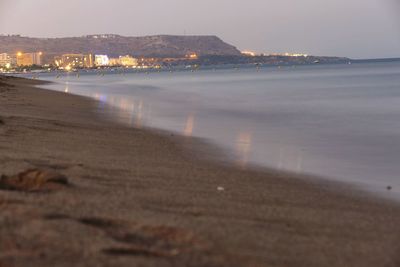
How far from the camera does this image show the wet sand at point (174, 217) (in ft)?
13.9

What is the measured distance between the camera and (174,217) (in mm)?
5348

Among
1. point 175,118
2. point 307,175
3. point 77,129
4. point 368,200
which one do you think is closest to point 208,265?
point 368,200

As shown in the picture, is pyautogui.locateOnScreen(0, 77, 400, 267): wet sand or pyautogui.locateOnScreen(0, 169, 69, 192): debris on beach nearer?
pyautogui.locateOnScreen(0, 77, 400, 267): wet sand

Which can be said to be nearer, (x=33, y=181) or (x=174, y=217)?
(x=174, y=217)

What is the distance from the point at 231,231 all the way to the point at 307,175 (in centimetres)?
552

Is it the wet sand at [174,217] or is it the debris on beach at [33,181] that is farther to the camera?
the debris on beach at [33,181]

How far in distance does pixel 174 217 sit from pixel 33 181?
70.7 inches

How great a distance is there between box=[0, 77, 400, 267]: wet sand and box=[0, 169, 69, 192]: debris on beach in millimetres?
10

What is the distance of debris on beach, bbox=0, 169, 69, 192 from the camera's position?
20.2 ft

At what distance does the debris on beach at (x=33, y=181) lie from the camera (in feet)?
20.2

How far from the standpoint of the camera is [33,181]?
6.35 m

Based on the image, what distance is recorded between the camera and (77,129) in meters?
14.8

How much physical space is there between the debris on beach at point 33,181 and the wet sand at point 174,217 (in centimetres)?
1

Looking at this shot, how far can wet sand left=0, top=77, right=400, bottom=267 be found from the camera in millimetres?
4227
